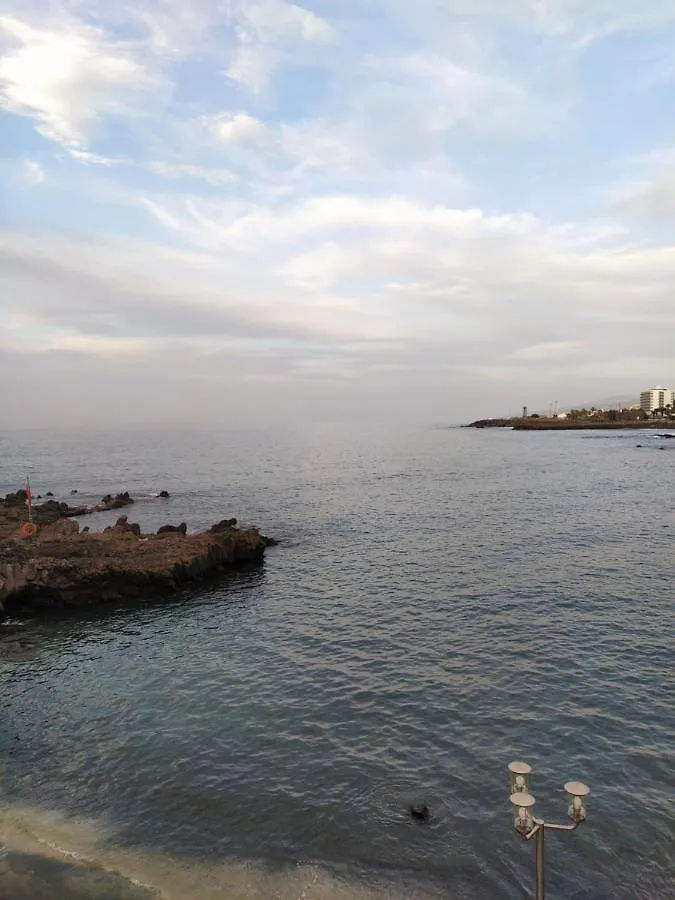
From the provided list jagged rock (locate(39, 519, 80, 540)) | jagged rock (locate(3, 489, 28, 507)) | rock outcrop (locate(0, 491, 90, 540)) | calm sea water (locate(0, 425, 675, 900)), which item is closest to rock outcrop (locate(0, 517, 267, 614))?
jagged rock (locate(39, 519, 80, 540))

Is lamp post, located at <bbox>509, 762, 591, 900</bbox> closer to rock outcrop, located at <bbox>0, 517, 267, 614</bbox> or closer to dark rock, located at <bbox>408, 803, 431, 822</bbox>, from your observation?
dark rock, located at <bbox>408, 803, 431, 822</bbox>

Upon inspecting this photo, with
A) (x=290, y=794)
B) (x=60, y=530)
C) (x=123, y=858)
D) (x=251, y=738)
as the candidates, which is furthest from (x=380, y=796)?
(x=60, y=530)

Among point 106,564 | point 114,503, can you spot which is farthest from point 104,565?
point 114,503

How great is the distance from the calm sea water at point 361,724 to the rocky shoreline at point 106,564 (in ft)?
6.64

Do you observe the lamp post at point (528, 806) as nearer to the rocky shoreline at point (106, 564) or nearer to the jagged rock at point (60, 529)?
the rocky shoreline at point (106, 564)

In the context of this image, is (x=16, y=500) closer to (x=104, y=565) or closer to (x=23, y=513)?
(x=23, y=513)

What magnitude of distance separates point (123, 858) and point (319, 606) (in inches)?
729

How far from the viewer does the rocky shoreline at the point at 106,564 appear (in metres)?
31.6

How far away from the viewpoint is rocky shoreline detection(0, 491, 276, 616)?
31.6 m

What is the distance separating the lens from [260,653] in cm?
2502

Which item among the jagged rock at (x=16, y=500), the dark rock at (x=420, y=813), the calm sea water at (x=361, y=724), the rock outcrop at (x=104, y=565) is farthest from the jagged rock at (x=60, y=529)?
the dark rock at (x=420, y=813)

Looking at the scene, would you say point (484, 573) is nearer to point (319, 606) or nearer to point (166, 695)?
point (319, 606)

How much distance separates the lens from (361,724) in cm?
1880

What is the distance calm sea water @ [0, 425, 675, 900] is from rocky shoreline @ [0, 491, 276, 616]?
79.7 inches
